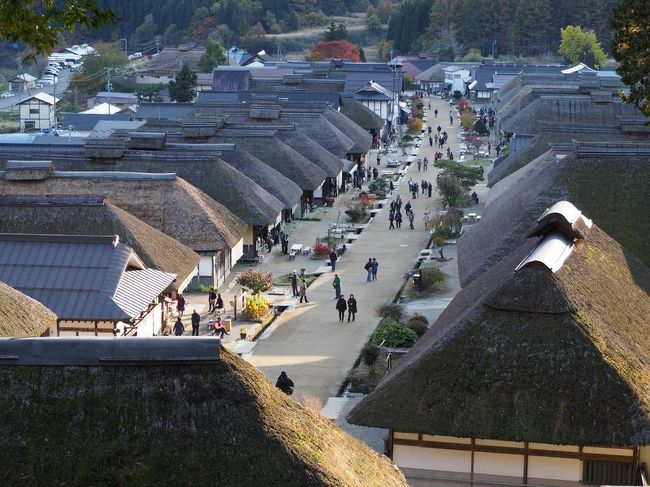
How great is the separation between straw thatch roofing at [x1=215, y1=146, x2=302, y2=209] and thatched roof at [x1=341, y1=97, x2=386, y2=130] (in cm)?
2734

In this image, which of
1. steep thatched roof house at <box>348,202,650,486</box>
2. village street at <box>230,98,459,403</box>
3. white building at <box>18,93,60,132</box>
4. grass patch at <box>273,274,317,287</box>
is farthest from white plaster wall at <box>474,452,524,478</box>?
white building at <box>18,93,60,132</box>

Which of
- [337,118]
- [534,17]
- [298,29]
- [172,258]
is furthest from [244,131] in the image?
[298,29]

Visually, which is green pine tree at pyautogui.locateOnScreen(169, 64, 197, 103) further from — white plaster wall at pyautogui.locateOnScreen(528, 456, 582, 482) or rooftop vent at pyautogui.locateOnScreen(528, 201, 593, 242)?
white plaster wall at pyautogui.locateOnScreen(528, 456, 582, 482)

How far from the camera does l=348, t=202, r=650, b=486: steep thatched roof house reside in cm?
1891

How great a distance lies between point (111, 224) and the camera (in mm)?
33594

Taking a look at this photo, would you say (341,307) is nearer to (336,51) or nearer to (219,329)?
(219,329)

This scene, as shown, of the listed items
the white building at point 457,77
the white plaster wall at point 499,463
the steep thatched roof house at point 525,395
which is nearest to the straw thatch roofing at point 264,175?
the steep thatched roof house at point 525,395

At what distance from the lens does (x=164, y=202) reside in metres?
38.4

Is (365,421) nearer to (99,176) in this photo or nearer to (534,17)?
(99,176)

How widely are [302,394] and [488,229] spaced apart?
7.88 m

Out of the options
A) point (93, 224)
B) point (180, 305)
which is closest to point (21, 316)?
point (93, 224)

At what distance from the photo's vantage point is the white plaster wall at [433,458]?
2006cm

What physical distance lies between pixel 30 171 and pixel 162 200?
16.4ft

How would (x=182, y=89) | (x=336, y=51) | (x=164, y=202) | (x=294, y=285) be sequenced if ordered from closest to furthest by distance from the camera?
(x=294, y=285)
(x=164, y=202)
(x=182, y=89)
(x=336, y=51)
